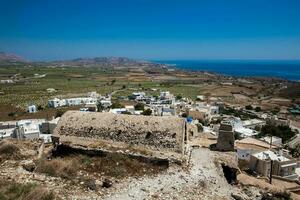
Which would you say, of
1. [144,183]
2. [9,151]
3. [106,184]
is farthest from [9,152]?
[144,183]

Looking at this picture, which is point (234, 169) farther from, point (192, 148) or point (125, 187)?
point (125, 187)

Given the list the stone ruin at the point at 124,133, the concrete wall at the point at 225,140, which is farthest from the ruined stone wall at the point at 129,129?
the concrete wall at the point at 225,140

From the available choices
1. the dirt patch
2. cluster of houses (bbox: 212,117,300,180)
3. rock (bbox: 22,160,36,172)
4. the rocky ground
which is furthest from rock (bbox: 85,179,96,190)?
cluster of houses (bbox: 212,117,300,180)

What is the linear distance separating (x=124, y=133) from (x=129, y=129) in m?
0.34

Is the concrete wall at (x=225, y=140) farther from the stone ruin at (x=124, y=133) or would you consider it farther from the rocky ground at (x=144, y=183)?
the stone ruin at (x=124, y=133)

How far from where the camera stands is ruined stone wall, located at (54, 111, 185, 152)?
1416 centimetres

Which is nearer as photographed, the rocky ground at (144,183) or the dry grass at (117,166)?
the rocky ground at (144,183)

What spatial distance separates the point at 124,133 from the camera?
14.8m

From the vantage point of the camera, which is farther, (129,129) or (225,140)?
(225,140)

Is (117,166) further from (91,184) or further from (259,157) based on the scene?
(259,157)

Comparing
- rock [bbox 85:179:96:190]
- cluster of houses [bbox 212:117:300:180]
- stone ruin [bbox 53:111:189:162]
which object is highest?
stone ruin [bbox 53:111:189:162]

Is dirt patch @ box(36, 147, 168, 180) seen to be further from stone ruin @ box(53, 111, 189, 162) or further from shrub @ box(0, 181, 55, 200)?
shrub @ box(0, 181, 55, 200)

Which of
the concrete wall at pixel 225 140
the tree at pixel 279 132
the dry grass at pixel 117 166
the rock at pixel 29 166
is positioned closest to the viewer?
the dry grass at pixel 117 166

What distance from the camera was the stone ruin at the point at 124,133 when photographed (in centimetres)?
1405
